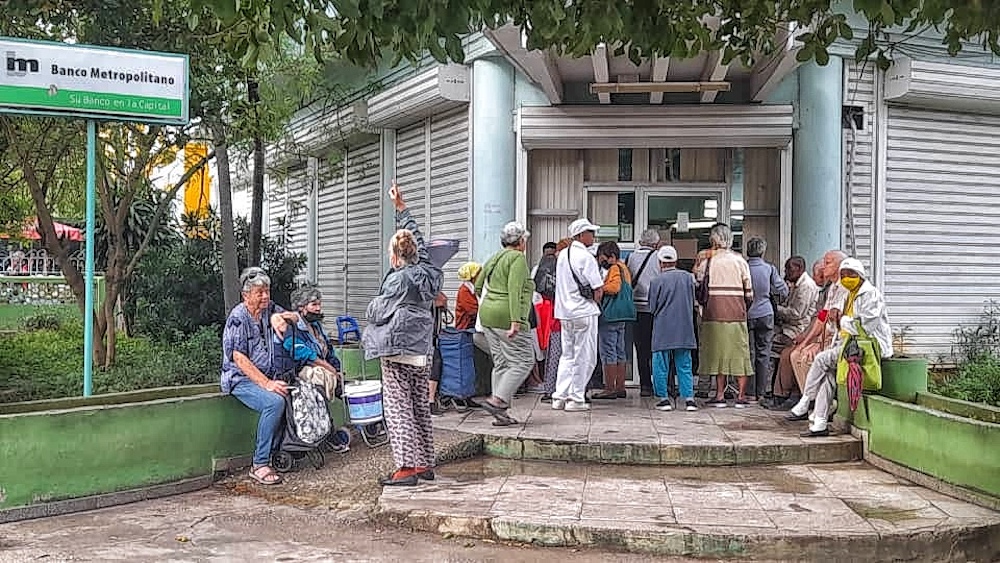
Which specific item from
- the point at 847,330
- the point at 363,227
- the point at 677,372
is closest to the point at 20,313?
the point at 363,227

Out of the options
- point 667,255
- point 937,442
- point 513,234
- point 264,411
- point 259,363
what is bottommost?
point 937,442

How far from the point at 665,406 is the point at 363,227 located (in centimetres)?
643

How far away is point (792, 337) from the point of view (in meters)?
9.10

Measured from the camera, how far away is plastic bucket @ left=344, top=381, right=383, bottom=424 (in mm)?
7309

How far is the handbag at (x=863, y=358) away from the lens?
282 inches

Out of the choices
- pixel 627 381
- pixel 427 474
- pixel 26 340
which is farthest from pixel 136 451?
pixel 26 340

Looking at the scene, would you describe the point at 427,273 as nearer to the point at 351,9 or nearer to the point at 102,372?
the point at 351,9

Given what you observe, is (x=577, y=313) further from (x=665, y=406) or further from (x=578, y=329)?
(x=665, y=406)

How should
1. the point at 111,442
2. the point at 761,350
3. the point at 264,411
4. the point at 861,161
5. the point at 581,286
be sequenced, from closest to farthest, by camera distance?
1. the point at 111,442
2. the point at 264,411
3. the point at 581,286
4. the point at 761,350
5. the point at 861,161

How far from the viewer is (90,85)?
6.71 m

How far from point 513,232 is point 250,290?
2.28 m

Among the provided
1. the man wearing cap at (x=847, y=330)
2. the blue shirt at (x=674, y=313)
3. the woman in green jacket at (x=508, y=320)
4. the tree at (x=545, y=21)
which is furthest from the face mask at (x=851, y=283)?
the woman in green jacket at (x=508, y=320)

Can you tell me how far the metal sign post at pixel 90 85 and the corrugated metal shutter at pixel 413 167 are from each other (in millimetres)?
5268

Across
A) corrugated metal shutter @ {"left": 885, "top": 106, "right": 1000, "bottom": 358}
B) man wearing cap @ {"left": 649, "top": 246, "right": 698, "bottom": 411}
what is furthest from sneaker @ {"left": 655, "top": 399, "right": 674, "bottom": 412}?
corrugated metal shutter @ {"left": 885, "top": 106, "right": 1000, "bottom": 358}
